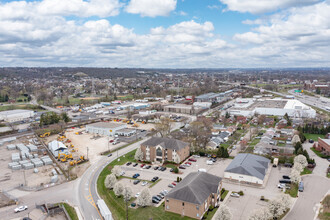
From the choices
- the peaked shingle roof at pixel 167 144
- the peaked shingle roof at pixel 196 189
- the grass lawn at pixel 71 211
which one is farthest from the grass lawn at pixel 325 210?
the grass lawn at pixel 71 211

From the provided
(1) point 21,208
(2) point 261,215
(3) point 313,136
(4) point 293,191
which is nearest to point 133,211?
(1) point 21,208

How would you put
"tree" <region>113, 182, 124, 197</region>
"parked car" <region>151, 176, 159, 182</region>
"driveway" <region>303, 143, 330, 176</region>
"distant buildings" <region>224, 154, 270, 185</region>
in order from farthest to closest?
"driveway" <region>303, 143, 330, 176</region>
"parked car" <region>151, 176, 159, 182</region>
"distant buildings" <region>224, 154, 270, 185</region>
"tree" <region>113, 182, 124, 197</region>

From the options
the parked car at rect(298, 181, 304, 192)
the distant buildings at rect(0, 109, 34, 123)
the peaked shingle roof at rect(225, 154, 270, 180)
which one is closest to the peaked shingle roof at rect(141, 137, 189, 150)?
the peaked shingle roof at rect(225, 154, 270, 180)

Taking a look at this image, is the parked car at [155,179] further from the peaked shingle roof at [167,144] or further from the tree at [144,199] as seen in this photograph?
the peaked shingle roof at [167,144]

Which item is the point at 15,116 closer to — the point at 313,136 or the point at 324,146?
the point at 324,146

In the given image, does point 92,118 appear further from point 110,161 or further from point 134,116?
point 110,161

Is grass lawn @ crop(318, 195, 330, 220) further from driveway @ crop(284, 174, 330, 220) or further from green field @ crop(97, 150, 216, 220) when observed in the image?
green field @ crop(97, 150, 216, 220)

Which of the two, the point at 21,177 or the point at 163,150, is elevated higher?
the point at 163,150
